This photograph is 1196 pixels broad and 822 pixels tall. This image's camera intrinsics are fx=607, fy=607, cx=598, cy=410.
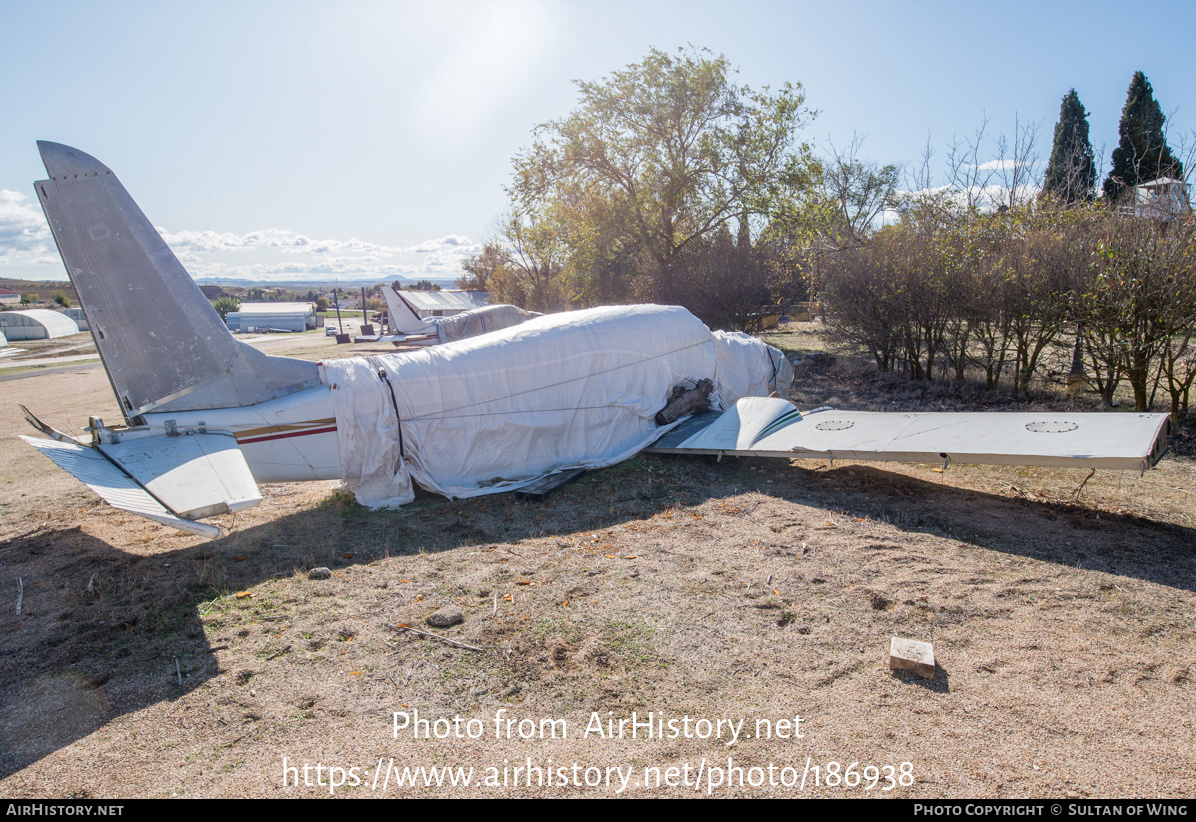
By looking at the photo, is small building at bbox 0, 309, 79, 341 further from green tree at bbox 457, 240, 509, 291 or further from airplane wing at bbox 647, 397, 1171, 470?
airplane wing at bbox 647, 397, 1171, 470

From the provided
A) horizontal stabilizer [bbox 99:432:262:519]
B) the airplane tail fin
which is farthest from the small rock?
the airplane tail fin

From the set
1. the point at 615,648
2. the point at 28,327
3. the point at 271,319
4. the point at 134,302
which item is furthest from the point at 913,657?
the point at 271,319

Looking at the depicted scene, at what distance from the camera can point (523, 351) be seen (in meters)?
9.07

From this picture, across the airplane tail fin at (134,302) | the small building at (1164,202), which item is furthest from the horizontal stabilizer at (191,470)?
the small building at (1164,202)

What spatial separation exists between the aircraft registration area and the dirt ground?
82cm

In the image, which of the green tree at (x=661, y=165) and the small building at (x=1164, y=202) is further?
the green tree at (x=661, y=165)

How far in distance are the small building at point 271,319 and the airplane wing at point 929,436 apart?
53.8m

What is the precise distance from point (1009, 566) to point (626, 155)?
21.8 m

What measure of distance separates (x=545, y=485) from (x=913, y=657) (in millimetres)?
5316

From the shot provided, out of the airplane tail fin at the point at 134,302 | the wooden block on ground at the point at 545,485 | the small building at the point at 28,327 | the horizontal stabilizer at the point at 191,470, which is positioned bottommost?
the wooden block on ground at the point at 545,485

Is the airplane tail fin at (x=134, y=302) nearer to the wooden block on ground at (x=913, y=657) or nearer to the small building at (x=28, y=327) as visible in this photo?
the wooden block on ground at (x=913, y=657)

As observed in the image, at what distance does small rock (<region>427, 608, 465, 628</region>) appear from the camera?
199 inches

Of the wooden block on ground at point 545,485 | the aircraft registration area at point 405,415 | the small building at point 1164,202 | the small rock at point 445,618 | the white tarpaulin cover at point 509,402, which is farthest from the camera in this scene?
the small building at point 1164,202

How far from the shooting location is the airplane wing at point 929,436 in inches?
260
